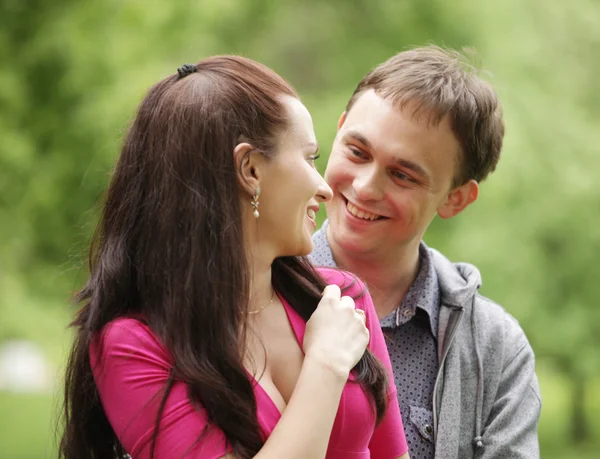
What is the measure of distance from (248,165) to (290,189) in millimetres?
119

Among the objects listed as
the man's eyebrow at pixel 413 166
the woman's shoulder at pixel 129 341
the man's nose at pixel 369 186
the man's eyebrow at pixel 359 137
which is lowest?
the woman's shoulder at pixel 129 341

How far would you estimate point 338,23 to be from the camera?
9539 millimetres

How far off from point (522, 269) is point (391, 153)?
21.0ft

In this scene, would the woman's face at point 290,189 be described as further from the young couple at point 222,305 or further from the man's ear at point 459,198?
the man's ear at point 459,198

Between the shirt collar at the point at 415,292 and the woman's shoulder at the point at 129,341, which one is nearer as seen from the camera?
the woman's shoulder at the point at 129,341

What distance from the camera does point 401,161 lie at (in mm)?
3059

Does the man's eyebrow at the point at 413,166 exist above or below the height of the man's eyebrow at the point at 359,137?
below

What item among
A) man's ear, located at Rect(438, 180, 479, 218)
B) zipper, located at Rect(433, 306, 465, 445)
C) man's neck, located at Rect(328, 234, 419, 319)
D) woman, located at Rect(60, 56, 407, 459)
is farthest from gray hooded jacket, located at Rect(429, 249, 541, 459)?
woman, located at Rect(60, 56, 407, 459)

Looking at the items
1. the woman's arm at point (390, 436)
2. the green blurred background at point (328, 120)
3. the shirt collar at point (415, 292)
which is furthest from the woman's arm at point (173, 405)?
the green blurred background at point (328, 120)

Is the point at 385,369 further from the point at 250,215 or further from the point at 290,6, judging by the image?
the point at 290,6

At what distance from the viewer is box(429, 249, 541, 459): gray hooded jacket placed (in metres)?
2.95

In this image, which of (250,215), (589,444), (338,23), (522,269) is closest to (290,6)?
(338,23)

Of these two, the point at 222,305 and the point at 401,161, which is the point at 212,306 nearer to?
the point at 222,305

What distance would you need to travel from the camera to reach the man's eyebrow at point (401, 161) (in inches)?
121
